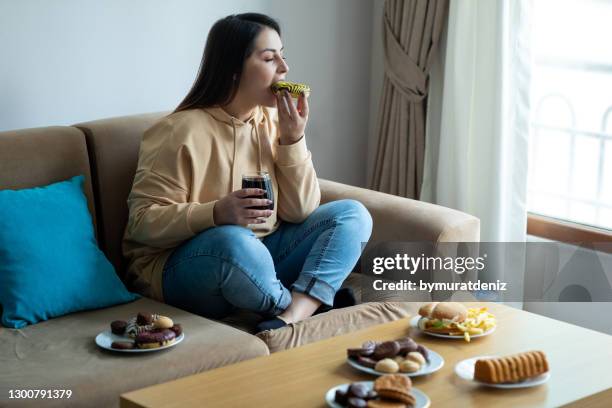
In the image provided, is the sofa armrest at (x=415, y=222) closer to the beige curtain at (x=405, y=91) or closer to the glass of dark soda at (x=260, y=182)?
the glass of dark soda at (x=260, y=182)

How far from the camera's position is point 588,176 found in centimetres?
357

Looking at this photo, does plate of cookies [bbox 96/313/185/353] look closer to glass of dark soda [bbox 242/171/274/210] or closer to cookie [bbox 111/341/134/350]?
cookie [bbox 111/341/134/350]

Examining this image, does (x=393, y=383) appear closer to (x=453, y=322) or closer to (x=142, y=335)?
(x=453, y=322)

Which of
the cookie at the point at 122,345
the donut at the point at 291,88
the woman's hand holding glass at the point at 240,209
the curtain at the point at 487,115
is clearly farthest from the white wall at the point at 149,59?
the cookie at the point at 122,345

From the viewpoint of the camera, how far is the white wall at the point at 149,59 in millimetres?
2975

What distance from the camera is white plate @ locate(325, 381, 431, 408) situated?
1.75 metres

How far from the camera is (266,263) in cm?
249

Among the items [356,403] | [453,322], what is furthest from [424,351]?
[356,403]

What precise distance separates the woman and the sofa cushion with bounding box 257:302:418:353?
8cm

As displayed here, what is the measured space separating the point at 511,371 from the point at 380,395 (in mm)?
293

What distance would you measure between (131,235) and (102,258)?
121 millimetres

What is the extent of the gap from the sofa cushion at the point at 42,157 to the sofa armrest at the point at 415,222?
2.93ft

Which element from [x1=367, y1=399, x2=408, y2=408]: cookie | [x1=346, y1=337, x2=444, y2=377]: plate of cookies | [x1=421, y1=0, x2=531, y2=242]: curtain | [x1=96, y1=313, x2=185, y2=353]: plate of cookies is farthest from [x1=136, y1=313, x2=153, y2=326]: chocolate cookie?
[x1=421, y1=0, x2=531, y2=242]: curtain

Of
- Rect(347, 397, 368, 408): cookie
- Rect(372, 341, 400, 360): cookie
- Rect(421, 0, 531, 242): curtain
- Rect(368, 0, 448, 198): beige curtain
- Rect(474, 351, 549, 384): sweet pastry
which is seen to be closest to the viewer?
Rect(347, 397, 368, 408): cookie
